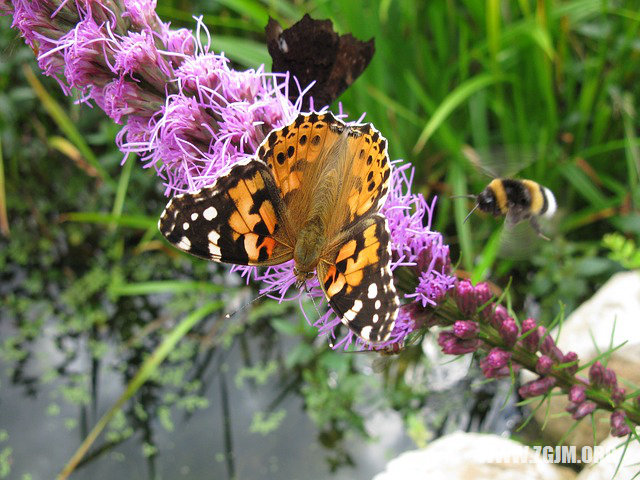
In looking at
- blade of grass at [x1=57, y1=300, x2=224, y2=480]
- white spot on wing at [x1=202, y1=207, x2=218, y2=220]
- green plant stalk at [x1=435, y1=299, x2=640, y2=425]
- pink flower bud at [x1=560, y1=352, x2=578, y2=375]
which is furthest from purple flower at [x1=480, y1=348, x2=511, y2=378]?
blade of grass at [x1=57, y1=300, x2=224, y2=480]

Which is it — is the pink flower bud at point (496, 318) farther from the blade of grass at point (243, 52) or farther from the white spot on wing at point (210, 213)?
the blade of grass at point (243, 52)

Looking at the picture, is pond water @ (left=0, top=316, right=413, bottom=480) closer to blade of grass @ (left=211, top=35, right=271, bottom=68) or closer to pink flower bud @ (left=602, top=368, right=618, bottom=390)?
blade of grass @ (left=211, top=35, right=271, bottom=68)

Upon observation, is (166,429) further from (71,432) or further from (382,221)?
(382,221)

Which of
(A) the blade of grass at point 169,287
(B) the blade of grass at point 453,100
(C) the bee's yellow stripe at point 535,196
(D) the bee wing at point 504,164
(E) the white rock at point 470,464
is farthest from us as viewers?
(A) the blade of grass at point 169,287

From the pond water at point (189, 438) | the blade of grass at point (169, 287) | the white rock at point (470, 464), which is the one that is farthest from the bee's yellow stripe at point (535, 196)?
the blade of grass at point (169, 287)

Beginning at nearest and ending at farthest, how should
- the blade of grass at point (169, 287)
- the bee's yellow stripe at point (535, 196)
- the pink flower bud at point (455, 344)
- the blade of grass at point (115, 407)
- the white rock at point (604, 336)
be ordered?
the pink flower bud at point (455, 344)
the bee's yellow stripe at point (535, 196)
the white rock at point (604, 336)
the blade of grass at point (115, 407)
the blade of grass at point (169, 287)

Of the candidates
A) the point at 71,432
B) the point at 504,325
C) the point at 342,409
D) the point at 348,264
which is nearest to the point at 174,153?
the point at 348,264
